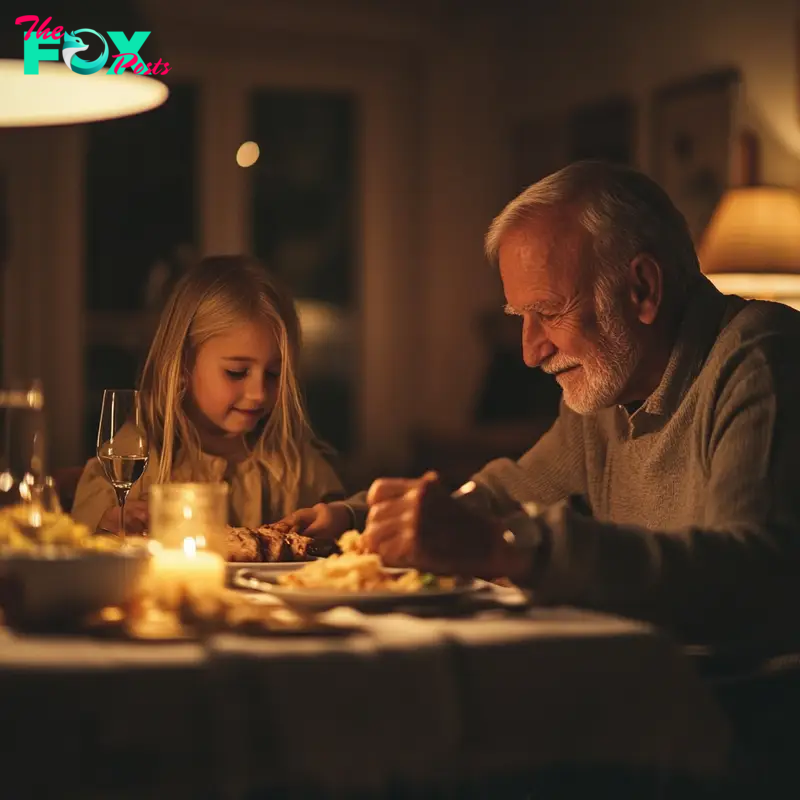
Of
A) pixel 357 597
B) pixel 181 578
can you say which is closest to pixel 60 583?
pixel 181 578

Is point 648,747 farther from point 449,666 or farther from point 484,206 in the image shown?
point 484,206

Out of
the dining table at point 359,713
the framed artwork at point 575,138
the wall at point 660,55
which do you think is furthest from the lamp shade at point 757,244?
the dining table at point 359,713

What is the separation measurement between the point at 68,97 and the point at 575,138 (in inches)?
167

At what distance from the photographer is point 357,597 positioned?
1303 mm

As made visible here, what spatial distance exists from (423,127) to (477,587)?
214 inches

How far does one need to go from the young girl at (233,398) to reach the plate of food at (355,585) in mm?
768

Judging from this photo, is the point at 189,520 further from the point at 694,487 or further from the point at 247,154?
the point at 247,154

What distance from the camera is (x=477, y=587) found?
1439mm

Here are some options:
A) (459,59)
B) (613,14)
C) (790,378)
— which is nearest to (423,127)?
(459,59)

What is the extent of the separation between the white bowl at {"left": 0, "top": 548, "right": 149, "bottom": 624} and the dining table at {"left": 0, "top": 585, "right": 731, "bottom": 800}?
0.09ft

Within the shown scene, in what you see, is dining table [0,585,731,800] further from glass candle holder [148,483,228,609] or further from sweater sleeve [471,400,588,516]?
sweater sleeve [471,400,588,516]

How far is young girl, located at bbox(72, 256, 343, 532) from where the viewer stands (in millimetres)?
2232

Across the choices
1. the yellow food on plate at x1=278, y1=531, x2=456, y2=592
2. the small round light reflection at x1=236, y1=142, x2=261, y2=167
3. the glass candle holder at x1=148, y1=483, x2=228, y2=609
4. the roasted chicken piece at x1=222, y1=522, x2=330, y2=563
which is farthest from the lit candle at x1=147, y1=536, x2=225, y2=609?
the small round light reflection at x1=236, y1=142, x2=261, y2=167

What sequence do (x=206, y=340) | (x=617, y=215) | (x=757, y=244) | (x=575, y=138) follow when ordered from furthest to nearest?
(x=575, y=138) → (x=757, y=244) → (x=206, y=340) → (x=617, y=215)
